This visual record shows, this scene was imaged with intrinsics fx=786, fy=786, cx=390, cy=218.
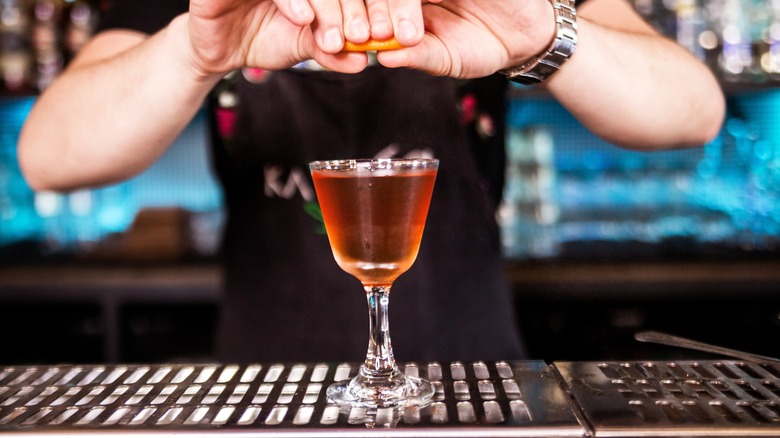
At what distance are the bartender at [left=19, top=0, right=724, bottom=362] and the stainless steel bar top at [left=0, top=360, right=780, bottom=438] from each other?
16.8 inches

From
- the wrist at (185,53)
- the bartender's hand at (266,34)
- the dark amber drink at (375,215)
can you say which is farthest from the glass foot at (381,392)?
the wrist at (185,53)

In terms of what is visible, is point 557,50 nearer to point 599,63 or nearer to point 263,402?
point 599,63

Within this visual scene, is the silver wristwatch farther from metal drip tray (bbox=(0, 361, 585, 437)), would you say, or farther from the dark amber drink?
metal drip tray (bbox=(0, 361, 585, 437))

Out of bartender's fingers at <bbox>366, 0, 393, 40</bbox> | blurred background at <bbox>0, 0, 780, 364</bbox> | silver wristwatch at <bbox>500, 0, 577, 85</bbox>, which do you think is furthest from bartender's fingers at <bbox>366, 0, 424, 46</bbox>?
blurred background at <bbox>0, 0, 780, 364</bbox>

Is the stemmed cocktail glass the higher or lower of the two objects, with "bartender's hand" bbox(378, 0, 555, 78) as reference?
lower

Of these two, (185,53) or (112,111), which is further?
(112,111)

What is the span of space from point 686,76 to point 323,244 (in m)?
0.74

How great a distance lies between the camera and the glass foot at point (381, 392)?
2.69 feet

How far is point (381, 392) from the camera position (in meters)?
0.84

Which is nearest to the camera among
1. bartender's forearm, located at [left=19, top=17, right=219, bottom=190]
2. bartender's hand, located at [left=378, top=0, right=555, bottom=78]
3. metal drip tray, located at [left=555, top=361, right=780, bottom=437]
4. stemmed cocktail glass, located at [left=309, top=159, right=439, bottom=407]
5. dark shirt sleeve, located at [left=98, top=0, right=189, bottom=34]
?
metal drip tray, located at [left=555, top=361, right=780, bottom=437]

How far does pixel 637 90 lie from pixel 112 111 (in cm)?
86

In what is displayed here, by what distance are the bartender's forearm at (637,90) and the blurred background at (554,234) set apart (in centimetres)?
115

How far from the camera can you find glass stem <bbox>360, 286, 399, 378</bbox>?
34.2 inches

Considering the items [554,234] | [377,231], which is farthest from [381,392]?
[554,234]
